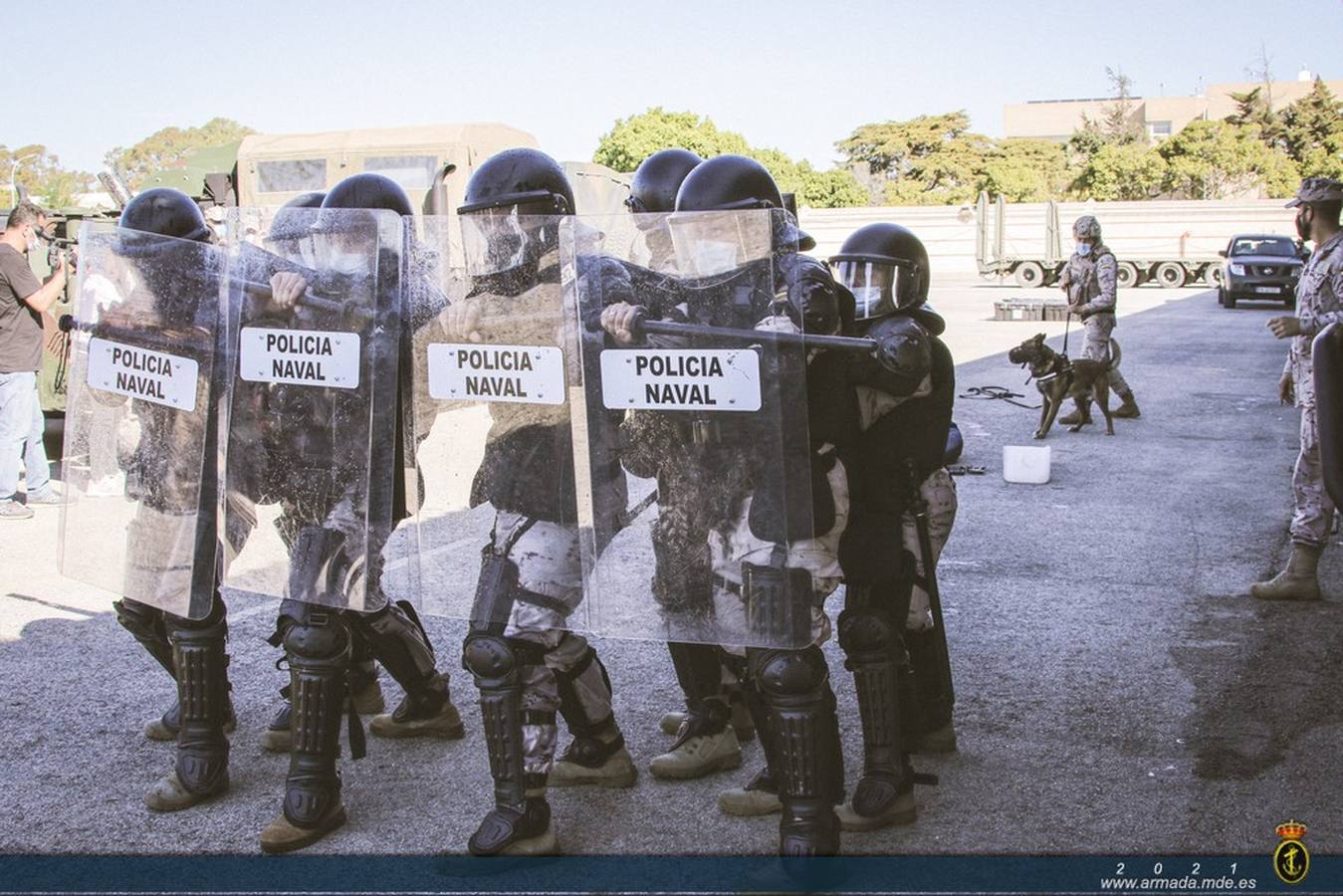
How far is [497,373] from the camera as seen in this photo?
3260 mm

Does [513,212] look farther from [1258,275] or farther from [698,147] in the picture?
[698,147]

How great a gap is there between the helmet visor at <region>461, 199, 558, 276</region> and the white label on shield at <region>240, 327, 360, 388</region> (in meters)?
0.40

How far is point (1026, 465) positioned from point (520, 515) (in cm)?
644

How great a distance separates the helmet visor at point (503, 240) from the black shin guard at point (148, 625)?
69.6 inches

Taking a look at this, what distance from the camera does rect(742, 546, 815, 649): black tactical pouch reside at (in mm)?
3049

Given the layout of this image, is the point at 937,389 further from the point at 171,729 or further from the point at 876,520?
the point at 171,729

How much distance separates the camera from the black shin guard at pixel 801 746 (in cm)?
319

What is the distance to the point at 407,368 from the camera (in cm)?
346

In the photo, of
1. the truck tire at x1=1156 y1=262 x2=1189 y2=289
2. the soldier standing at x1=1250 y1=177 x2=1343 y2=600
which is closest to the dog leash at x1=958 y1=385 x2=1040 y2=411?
the soldier standing at x1=1250 y1=177 x2=1343 y2=600

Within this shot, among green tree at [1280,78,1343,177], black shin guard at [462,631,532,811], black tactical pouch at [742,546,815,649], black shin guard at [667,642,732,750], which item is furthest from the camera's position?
green tree at [1280,78,1343,177]

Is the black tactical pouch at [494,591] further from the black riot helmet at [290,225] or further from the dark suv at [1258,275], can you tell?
the dark suv at [1258,275]

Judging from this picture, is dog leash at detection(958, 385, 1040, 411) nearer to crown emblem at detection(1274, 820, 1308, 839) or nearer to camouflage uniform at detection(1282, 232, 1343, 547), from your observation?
camouflage uniform at detection(1282, 232, 1343, 547)

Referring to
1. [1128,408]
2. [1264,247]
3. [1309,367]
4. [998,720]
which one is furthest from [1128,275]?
[998,720]

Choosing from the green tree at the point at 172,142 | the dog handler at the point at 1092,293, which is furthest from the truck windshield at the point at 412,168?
the green tree at the point at 172,142
